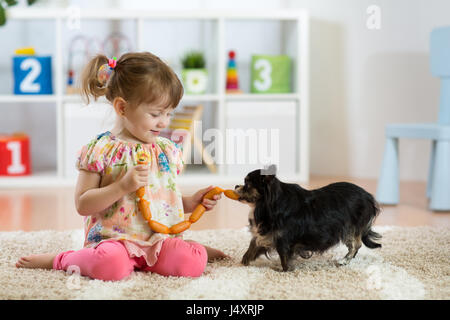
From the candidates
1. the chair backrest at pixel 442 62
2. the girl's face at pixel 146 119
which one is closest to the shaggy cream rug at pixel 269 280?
the girl's face at pixel 146 119

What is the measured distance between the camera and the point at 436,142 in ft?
6.69

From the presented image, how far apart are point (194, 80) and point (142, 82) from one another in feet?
4.69

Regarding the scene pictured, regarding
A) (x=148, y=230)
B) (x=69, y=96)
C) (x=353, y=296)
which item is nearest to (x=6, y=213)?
(x=69, y=96)

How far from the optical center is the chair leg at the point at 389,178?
6.50 ft

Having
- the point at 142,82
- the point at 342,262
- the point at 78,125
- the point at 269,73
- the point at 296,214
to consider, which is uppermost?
the point at 269,73

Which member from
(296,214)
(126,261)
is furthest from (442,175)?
(126,261)

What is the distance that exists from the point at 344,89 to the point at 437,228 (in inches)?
48.0

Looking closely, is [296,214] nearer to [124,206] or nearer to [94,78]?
[124,206]

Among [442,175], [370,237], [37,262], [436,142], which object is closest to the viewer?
[37,262]

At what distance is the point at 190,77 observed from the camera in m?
2.51

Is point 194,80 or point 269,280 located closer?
point 269,280

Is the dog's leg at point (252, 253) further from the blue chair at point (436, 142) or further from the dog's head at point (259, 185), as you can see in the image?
the blue chair at point (436, 142)

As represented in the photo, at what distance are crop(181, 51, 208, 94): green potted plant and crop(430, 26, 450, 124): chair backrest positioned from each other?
0.91 meters

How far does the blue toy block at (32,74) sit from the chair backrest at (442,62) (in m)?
1.46
